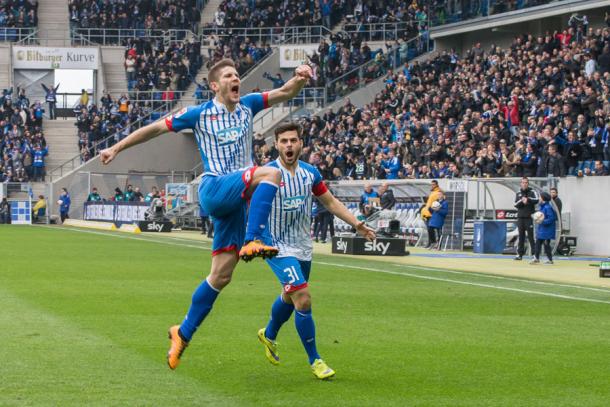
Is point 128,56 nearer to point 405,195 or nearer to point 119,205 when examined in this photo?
point 119,205

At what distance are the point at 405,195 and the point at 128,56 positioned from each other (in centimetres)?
3028

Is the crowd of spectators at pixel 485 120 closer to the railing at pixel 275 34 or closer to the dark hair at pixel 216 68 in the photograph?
the railing at pixel 275 34

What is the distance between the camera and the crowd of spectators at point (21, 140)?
5838 cm

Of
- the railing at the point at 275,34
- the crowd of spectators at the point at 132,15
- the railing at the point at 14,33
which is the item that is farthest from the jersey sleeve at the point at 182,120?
the crowd of spectators at the point at 132,15

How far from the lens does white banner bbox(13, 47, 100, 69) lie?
64.4 metres

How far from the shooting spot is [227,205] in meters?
9.37

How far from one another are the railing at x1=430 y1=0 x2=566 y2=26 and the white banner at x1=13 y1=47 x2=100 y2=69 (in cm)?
2137

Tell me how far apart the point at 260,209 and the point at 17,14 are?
60.5 meters

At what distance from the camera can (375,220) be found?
35812 millimetres

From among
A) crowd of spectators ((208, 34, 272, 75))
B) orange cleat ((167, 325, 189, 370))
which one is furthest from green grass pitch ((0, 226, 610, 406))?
crowd of spectators ((208, 34, 272, 75))

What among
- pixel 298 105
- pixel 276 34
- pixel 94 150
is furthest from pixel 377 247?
pixel 276 34

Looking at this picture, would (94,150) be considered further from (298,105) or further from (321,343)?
(321,343)

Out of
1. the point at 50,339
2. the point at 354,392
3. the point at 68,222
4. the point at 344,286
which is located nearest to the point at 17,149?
the point at 68,222

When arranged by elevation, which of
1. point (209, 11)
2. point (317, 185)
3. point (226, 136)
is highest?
point (209, 11)
